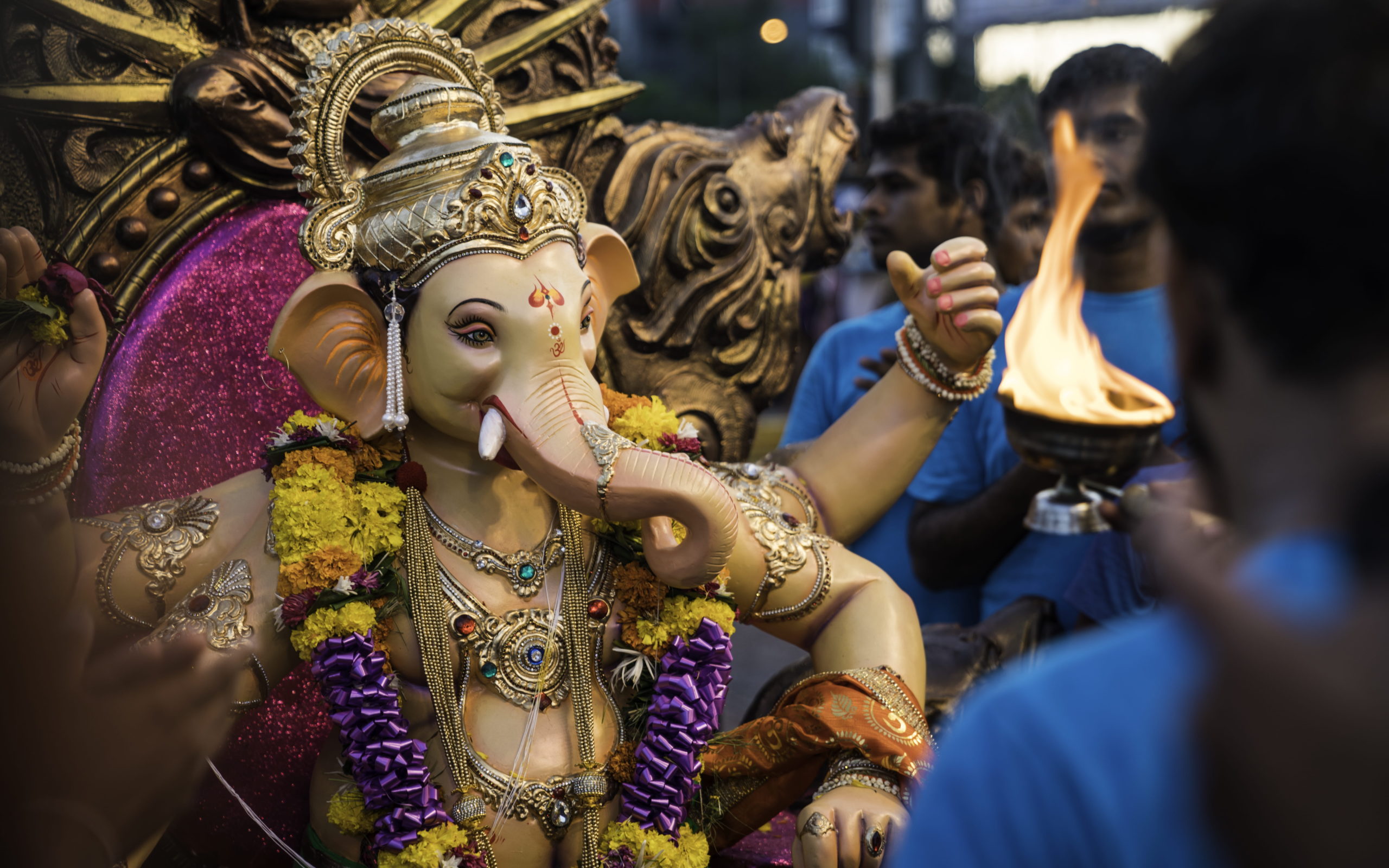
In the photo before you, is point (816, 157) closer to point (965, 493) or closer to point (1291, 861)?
point (965, 493)

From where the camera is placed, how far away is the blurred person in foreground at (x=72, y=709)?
77cm

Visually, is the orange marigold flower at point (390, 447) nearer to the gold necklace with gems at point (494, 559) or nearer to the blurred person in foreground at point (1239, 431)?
the gold necklace with gems at point (494, 559)

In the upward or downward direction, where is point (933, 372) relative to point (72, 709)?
downward

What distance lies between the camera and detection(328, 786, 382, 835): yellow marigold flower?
59.6 inches

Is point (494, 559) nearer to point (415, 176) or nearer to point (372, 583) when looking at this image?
point (372, 583)

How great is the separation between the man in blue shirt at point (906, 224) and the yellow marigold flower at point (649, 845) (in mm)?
1276

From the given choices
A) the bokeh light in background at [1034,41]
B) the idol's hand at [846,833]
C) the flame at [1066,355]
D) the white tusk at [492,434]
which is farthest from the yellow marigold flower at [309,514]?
the bokeh light in background at [1034,41]

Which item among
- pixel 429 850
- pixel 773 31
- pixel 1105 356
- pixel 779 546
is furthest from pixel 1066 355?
pixel 773 31

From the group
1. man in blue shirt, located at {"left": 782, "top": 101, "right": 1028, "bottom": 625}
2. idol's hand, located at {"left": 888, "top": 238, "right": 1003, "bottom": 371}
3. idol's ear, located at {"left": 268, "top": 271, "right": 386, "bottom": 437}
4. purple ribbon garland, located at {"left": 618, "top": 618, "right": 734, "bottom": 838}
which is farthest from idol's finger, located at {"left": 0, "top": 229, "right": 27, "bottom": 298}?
man in blue shirt, located at {"left": 782, "top": 101, "right": 1028, "bottom": 625}

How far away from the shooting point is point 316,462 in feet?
5.08

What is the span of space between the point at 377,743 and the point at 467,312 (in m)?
0.55

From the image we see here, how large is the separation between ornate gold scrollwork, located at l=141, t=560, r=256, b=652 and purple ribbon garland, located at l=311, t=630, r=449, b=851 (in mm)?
106

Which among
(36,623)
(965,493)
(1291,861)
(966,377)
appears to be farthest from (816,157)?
(1291,861)

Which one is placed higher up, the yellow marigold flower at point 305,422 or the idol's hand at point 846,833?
the yellow marigold flower at point 305,422
